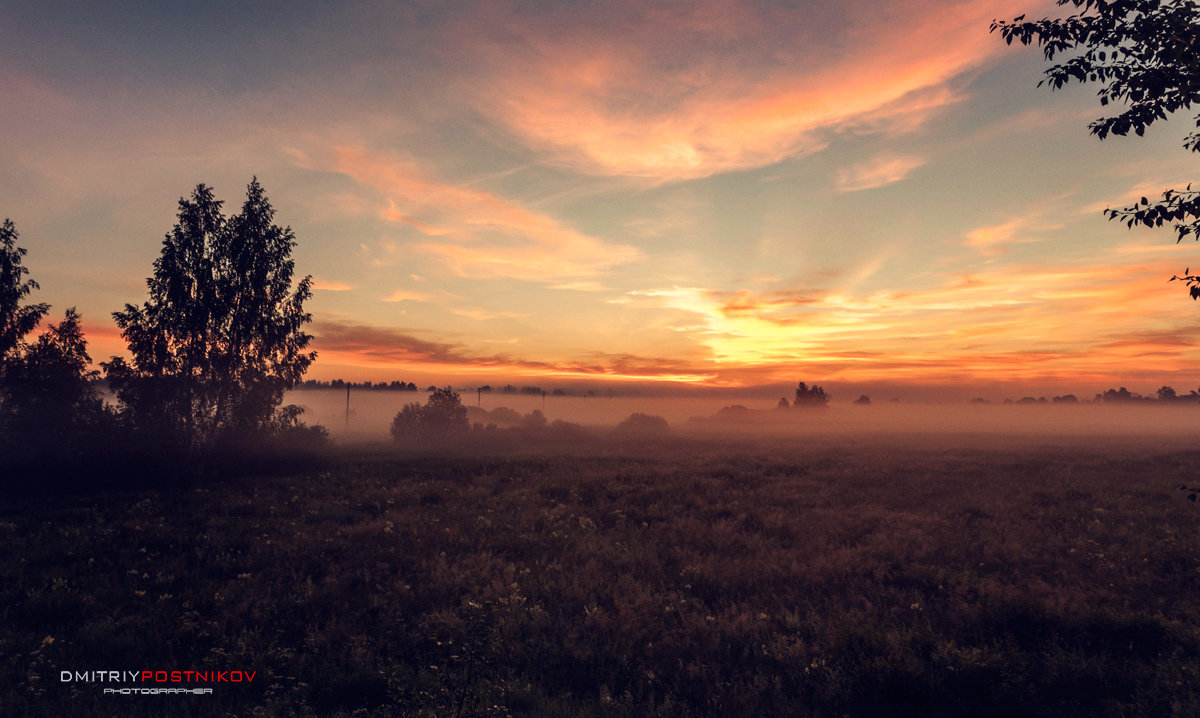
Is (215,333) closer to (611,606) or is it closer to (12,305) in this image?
(12,305)

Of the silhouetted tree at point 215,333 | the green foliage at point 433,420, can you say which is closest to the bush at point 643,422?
the green foliage at point 433,420

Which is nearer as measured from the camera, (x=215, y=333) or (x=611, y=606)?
(x=611, y=606)

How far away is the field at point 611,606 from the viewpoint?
23.2ft

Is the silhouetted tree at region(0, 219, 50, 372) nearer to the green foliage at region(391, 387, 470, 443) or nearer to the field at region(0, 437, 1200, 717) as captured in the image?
the field at region(0, 437, 1200, 717)

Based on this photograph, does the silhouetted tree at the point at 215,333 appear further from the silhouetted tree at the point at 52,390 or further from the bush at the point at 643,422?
the bush at the point at 643,422

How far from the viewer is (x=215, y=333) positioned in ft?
97.5

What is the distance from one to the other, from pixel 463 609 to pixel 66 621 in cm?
727

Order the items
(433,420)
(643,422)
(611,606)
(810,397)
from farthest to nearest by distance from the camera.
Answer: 1. (810,397)
2. (643,422)
3. (433,420)
4. (611,606)

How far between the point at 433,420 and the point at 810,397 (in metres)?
119

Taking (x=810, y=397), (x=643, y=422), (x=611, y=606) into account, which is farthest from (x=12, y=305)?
(x=810, y=397)

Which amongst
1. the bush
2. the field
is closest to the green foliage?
the bush

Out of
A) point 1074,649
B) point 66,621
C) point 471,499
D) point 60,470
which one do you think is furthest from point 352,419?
point 1074,649

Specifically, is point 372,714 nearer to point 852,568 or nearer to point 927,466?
point 852,568

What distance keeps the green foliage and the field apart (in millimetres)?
62647
